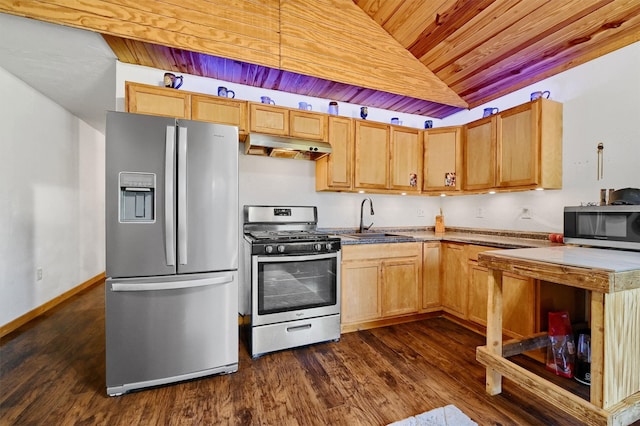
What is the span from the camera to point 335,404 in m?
1.80

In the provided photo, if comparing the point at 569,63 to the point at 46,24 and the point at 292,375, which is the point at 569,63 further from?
the point at 46,24

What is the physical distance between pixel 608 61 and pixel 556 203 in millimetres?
1260

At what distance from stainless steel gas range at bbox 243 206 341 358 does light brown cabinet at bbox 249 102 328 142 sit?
3.52 feet

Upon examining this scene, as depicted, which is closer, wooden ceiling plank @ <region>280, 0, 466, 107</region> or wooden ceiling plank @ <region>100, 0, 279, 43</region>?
wooden ceiling plank @ <region>100, 0, 279, 43</region>

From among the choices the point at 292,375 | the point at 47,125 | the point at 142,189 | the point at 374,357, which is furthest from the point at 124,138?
the point at 47,125

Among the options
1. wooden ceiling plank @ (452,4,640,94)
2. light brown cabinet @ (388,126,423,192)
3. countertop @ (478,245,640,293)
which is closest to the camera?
countertop @ (478,245,640,293)

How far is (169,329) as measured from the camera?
197cm

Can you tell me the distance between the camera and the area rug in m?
1.60

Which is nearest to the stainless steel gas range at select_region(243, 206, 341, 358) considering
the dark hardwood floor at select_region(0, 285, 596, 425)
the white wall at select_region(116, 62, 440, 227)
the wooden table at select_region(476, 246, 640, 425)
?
the dark hardwood floor at select_region(0, 285, 596, 425)

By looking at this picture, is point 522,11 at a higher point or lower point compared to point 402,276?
higher

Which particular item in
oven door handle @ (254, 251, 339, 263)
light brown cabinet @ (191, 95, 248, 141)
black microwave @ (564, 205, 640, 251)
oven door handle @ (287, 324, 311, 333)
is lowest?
oven door handle @ (287, 324, 311, 333)

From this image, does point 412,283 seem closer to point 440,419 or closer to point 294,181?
point 440,419

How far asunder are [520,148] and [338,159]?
1.81 m

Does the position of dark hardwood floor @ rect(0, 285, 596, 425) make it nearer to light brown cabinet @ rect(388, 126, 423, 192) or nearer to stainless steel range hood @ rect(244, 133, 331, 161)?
light brown cabinet @ rect(388, 126, 423, 192)
